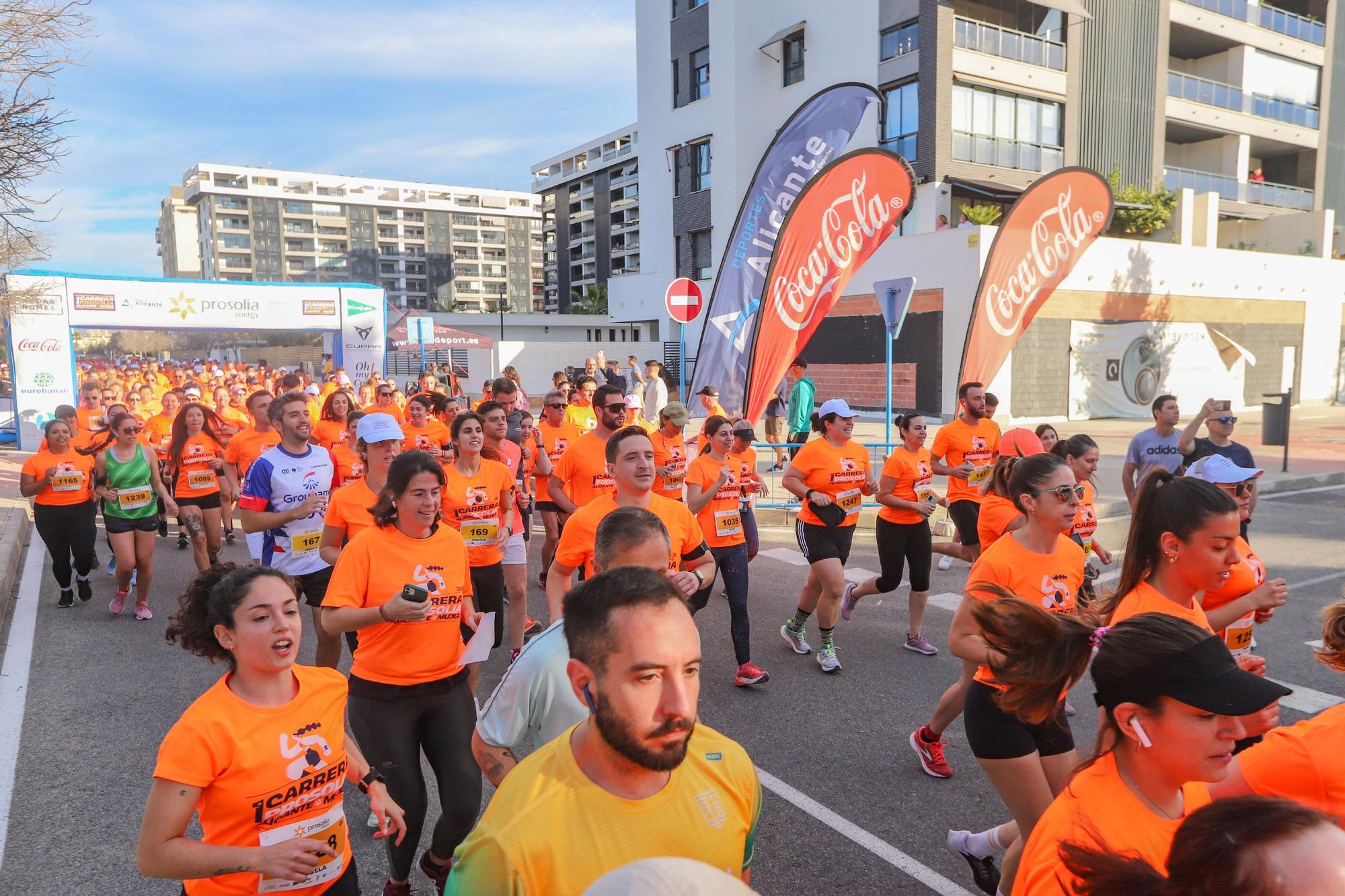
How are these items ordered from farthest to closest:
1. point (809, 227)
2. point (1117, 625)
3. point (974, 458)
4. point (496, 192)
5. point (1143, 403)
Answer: point (496, 192) → point (1143, 403) → point (809, 227) → point (974, 458) → point (1117, 625)

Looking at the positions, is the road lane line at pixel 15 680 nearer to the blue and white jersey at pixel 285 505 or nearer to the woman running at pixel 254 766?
the blue and white jersey at pixel 285 505

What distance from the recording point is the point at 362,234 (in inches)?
4779

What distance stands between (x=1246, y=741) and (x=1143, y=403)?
2619cm

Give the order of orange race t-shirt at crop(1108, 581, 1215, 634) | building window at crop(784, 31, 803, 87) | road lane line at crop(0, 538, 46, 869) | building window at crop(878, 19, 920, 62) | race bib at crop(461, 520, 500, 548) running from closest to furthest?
orange race t-shirt at crop(1108, 581, 1215, 634) < road lane line at crop(0, 538, 46, 869) < race bib at crop(461, 520, 500, 548) < building window at crop(878, 19, 920, 62) < building window at crop(784, 31, 803, 87)

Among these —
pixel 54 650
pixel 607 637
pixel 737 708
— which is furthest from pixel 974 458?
pixel 54 650

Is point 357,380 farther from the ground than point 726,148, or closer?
closer

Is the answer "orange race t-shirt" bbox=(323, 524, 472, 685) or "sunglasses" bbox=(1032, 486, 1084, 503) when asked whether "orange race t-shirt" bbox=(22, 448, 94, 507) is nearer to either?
"orange race t-shirt" bbox=(323, 524, 472, 685)

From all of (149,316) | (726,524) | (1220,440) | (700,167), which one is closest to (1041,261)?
(1220,440)

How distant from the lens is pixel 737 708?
5.63 m

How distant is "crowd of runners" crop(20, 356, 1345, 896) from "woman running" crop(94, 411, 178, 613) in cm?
3

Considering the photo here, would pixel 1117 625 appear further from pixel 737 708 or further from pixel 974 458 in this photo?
pixel 974 458

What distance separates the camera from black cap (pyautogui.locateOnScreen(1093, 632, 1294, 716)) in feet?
6.33

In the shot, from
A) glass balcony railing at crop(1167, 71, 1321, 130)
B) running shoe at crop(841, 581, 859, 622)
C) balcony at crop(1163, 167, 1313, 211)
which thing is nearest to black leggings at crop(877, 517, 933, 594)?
running shoe at crop(841, 581, 859, 622)


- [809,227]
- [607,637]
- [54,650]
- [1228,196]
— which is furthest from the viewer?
[1228,196]
